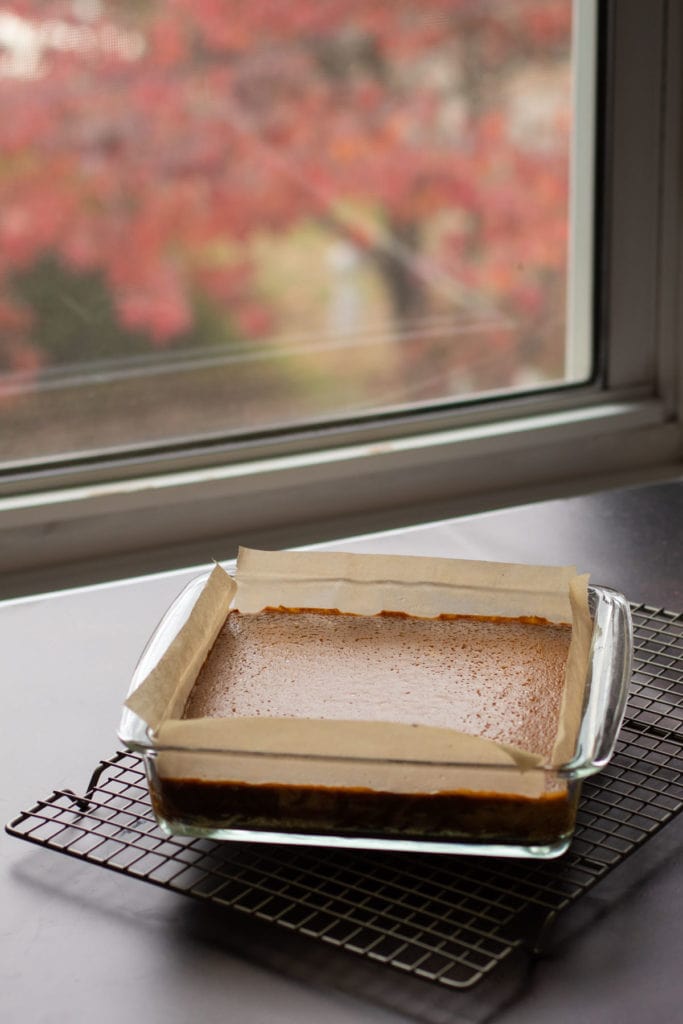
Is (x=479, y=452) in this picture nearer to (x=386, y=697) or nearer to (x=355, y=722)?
(x=386, y=697)

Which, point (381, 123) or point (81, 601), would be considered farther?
point (381, 123)

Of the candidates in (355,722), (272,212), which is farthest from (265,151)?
(355,722)

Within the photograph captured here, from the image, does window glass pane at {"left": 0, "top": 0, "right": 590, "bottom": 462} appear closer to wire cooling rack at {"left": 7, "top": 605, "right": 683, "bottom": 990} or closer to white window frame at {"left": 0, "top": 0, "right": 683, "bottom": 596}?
white window frame at {"left": 0, "top": 0, "right": 683, "bottom": 596}

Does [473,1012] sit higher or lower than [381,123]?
lower

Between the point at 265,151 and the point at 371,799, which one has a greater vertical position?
the point at 265,151

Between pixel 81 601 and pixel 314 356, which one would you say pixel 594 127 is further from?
pixel 81 601

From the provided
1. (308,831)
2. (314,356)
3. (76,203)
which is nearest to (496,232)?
(314,356)
